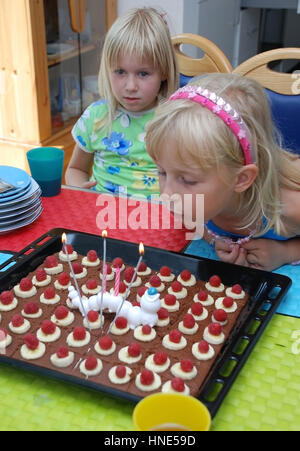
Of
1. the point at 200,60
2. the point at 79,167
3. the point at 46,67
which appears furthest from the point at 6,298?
the point at 46,67

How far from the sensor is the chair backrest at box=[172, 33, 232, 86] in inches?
63.9

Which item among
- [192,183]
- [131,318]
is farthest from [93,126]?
[131,318]

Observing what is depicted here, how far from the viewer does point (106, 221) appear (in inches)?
50.4

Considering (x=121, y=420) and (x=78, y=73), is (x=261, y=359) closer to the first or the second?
(x=121, y=420)

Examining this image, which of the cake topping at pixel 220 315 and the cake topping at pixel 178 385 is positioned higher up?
the cake topping at pixel 178 385

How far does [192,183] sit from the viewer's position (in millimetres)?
1008

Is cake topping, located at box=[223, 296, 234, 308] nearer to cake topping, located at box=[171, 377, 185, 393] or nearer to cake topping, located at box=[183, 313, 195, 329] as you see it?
cake topping, located at box=[183, 313, 195, 329]

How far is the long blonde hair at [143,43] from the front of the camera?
146cm

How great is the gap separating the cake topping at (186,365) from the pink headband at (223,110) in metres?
0.44

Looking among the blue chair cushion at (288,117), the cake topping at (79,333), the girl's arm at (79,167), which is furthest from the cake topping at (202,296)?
the girl's arm at (79,167)

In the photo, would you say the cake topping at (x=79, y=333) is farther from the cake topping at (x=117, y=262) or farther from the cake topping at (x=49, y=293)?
the cake topping at (x=117, y=262)

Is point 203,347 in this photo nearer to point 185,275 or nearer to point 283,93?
point 185,275

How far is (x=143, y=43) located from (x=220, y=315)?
0.88 metres
